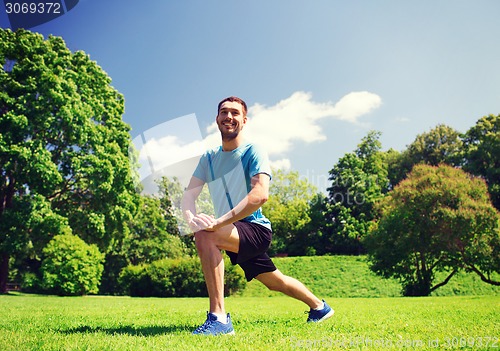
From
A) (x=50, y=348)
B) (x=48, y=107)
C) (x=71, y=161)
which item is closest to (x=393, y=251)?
(x=71, y=161)

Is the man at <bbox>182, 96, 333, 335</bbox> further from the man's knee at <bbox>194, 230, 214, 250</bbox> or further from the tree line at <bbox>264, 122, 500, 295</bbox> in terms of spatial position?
the tree line at <bbox>264, 122, 500, 295</bbox>

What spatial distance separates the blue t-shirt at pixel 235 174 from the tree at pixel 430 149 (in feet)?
127

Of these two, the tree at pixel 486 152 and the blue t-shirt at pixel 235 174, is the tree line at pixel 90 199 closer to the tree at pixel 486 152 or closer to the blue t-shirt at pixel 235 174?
the blue t-shirt at pixel 235 174

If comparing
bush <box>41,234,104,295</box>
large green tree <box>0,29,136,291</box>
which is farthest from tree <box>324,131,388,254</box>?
bush <box>41,234,104,295</box>

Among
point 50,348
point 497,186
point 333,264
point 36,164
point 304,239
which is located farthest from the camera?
point 304,239

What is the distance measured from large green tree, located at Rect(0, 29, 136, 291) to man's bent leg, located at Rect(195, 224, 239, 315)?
16.3 m

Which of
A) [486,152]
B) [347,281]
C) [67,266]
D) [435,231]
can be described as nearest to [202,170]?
[435,231]

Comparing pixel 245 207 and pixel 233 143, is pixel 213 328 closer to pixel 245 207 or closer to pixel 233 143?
pixel 245 207

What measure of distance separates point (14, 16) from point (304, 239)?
2950 centimetres

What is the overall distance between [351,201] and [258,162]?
3532 centimetres

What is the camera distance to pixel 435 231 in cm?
1775

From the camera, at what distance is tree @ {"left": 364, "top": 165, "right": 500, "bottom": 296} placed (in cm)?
1706

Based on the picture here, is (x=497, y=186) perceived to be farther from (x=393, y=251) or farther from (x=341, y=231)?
(x=393, y=251)

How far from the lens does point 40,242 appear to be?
1998 cm
